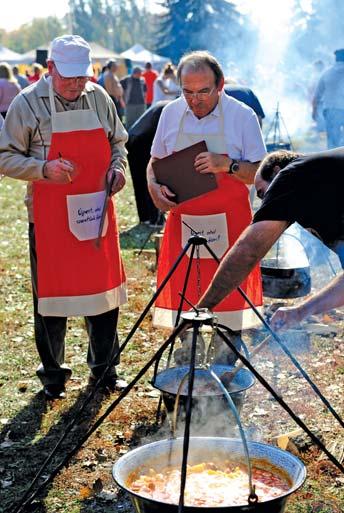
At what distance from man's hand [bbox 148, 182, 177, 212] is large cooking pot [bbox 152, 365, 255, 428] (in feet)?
3.33

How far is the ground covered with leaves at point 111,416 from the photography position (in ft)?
12.9

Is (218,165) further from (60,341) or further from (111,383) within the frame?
(111,383)

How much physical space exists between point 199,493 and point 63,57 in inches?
103

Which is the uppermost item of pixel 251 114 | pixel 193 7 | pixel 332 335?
pixel 193 7

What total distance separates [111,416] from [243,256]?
81.0 inches

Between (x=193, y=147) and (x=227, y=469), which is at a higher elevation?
(x=193, y=147)

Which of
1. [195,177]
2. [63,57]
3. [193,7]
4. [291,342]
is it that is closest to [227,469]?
[195,177]

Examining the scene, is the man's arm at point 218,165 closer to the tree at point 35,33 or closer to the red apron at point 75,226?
the red apron at point 75,226

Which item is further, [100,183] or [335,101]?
[335,101]

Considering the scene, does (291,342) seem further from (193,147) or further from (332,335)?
(193,147)

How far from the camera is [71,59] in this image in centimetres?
442

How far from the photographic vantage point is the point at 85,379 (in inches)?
215

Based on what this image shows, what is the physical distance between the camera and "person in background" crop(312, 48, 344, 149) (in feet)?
43.0

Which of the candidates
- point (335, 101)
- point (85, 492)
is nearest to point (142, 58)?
point (335, 101)
